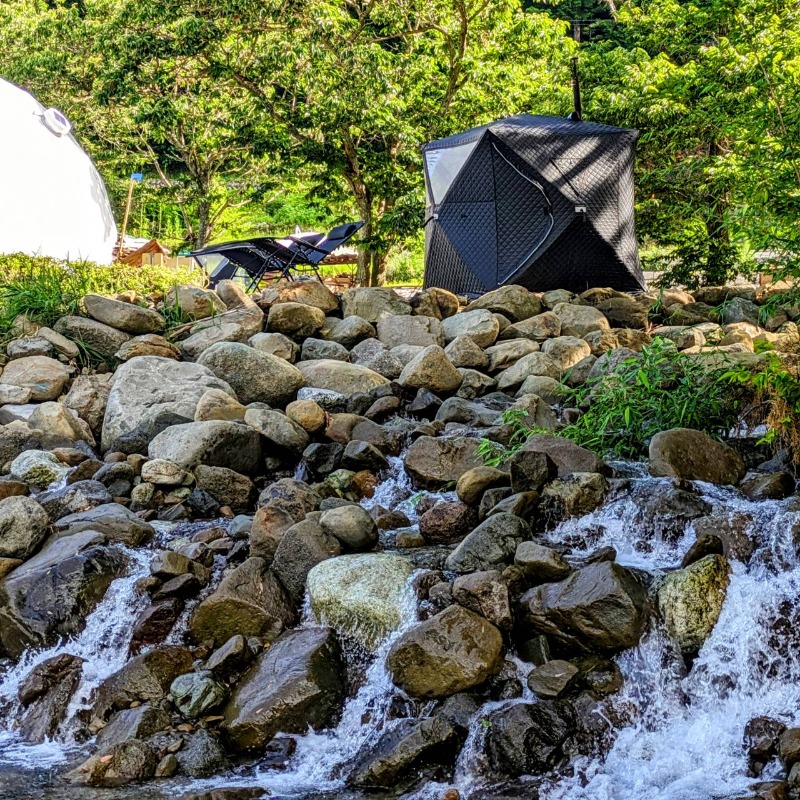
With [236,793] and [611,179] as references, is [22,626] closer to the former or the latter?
[236,793]

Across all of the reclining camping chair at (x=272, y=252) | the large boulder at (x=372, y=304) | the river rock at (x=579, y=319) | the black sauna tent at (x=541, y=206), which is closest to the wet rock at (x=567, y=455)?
the river rock at (x=579, y=319)

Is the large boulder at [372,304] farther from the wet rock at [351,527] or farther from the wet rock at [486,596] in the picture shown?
the wet rock at [486,596]

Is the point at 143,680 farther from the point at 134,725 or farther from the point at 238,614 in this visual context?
the point at 238,614

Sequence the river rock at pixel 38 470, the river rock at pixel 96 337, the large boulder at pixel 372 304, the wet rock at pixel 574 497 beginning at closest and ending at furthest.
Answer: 1. the wet rock at pixel 574 497
2. the river rock at pixel 38 470
3. the river rock at pixel 96 337
4. the large boulder at pixel 372 304

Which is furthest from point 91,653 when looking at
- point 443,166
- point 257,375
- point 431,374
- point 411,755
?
point 443,166

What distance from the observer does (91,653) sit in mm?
4859

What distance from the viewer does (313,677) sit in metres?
4.27

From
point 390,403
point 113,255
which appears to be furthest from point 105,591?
point 113,255

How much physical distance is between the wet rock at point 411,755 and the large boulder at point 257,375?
416cm

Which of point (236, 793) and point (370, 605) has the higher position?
point (370, 605)

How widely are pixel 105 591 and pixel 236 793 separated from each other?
68.9 inches

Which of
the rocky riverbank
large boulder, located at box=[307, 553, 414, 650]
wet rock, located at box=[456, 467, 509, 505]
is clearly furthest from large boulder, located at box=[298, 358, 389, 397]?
large boulder, located at box=[307, 553, 414, 650]

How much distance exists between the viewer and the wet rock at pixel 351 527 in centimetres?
519

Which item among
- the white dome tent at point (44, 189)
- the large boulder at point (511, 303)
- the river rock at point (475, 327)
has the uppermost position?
the white dome tent at point (44, 189)
